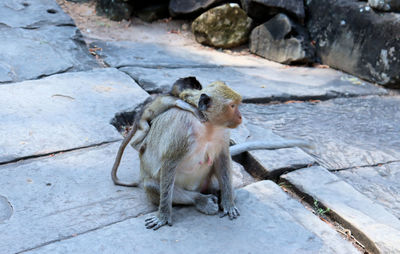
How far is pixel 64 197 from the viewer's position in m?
3.08

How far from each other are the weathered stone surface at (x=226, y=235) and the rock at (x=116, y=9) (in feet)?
19.0

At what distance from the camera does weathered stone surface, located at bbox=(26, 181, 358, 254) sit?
262cm

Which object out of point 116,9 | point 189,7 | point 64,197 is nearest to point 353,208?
point 64,197

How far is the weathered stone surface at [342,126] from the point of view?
13.7 ft

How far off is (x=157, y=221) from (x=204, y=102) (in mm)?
858

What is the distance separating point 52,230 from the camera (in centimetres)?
273

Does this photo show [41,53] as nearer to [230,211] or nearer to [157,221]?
[157,221]

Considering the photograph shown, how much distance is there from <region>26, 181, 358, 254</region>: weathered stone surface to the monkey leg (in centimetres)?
5

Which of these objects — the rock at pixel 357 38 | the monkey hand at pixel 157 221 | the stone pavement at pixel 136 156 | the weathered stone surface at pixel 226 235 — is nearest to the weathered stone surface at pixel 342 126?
the stone pavement at pixel 136 156

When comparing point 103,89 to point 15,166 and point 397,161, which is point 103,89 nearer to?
point 15,166

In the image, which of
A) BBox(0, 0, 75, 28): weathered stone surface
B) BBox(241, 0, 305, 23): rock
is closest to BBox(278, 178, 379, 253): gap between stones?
BBox(241, 0, 305, 23): rock

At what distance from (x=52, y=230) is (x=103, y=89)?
2.43 m

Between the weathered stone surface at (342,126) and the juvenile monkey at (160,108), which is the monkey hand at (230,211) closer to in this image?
the juvenile monkey at (160,108)

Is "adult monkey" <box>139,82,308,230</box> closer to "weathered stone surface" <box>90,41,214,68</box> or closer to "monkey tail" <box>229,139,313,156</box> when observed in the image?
"monkey tail" <box>229,139,313,156</box>
